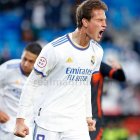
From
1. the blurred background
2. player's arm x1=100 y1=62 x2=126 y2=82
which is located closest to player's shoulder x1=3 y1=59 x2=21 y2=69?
player's arm x1=100 y1=62 x2=126 y2=82

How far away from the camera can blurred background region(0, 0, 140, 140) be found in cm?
1631

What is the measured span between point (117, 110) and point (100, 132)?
253 inches

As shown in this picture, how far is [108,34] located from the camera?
19.5m

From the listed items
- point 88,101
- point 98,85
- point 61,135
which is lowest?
point 61,135

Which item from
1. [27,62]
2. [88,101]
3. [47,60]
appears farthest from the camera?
[27,62]

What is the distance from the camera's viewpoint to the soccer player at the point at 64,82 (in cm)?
700

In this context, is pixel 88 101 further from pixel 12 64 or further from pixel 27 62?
pixel 12 64

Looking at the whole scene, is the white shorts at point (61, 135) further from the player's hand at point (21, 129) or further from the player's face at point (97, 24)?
the player's face at point (97, 24)

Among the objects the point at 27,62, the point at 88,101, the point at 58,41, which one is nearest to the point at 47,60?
the point at 58,41

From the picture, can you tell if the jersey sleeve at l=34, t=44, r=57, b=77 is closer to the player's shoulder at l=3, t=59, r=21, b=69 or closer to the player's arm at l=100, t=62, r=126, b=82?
the player's shoulder at l=3, t=59, r=21, b=69

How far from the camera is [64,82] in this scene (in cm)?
705

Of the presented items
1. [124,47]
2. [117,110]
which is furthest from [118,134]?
[124,47]

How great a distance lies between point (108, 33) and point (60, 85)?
12.6m

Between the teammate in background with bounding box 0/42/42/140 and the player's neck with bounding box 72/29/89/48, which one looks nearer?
the player's neck with bounding box 72/29/89/48
